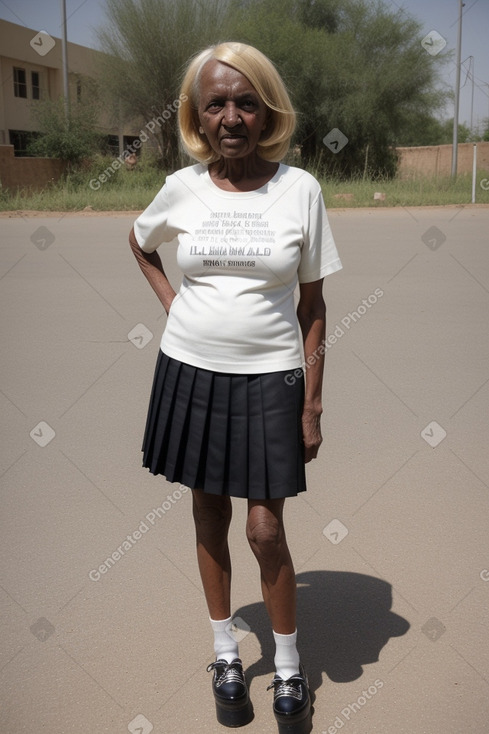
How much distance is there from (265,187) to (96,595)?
1.79 meters

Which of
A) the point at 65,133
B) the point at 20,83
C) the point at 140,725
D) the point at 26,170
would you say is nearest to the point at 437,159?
the point at 65,133

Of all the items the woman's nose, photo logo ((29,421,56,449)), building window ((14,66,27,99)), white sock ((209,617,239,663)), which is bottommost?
white sock ((209,617,239,663))

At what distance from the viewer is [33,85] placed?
4147 cm

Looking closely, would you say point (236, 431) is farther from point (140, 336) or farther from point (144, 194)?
point (144, 194)

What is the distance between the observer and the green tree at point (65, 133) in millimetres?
30516

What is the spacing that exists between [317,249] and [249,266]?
0.22 m

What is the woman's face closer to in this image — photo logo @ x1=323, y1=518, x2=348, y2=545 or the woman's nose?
Answer: the woman's nose

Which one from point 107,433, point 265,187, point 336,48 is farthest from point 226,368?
point 336,48

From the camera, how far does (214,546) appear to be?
2.60m

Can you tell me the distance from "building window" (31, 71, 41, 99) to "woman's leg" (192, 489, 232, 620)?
4255 cm

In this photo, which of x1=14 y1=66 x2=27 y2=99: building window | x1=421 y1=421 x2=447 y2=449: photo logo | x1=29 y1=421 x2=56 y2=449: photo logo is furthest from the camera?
x1=14 y1=66 x2=27 y2=99: building window

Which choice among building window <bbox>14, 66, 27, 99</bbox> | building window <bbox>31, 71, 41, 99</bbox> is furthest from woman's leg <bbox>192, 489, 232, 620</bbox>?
building window <bbox>31, 71, 41, 99</bbox>

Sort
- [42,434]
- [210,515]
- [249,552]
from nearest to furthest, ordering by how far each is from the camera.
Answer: [210,515] → [249,552] → [42,434]

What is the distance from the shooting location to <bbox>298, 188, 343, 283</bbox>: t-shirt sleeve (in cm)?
238
